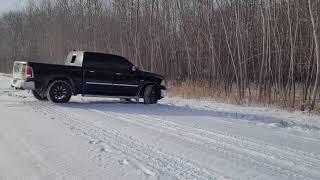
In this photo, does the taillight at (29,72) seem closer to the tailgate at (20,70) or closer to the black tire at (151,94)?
the tailgate at (20,70)

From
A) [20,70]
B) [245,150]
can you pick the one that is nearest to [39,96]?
[20,70]

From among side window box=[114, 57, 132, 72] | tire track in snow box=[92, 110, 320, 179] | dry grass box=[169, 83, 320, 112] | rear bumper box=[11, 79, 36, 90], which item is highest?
side window box=[114, 57, 132, 72]

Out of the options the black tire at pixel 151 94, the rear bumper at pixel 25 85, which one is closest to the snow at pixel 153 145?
the rear bumper at pixel 25 85

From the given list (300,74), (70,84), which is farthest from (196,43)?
(70,84)

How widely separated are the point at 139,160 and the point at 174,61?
2196 centimetres

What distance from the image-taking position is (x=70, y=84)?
1484 centimetres

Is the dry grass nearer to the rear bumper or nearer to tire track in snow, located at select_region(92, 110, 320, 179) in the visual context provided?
tire track in snow, located at select_region(92, 110, 320, 179)

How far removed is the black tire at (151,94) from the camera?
1596 centimetres

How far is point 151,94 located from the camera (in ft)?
52.6

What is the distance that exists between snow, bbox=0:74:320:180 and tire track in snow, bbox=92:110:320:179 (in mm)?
14

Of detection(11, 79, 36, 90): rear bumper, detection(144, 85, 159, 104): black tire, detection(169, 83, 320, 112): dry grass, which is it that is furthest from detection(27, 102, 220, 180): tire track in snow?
detection(169, 83, 320, 112): dry grass

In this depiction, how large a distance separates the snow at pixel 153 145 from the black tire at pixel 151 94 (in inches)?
105

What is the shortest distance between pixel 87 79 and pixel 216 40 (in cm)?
1128

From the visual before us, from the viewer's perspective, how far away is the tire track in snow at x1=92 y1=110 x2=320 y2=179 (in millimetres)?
6617
